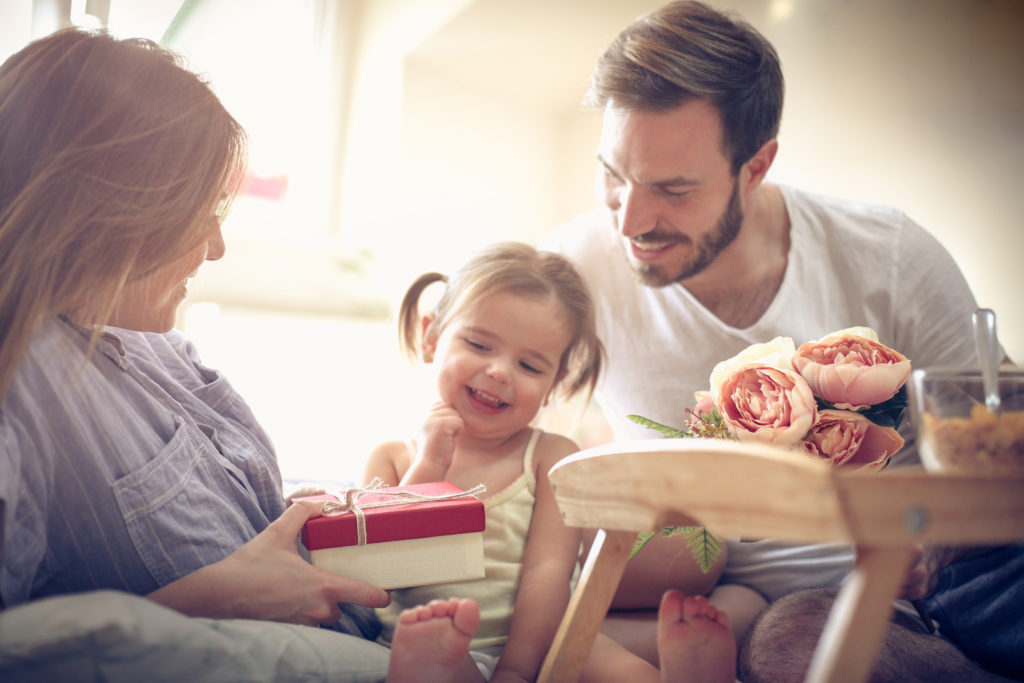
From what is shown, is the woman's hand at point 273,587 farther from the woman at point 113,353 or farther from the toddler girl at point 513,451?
the toddler girl at point 513,451

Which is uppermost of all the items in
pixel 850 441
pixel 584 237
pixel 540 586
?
pixel 584 237

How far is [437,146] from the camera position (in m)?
3.16

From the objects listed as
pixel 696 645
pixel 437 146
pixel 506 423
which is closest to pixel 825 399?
pixel 696 645

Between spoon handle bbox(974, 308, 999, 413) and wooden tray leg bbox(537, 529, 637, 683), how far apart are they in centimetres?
34

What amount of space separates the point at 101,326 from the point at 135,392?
0.40 feet

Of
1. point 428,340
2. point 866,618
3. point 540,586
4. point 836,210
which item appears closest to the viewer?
point 866,618

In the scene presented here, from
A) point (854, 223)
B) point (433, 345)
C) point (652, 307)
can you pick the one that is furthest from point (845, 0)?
point (433, 345)

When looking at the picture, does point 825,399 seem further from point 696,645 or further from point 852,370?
point 696,645

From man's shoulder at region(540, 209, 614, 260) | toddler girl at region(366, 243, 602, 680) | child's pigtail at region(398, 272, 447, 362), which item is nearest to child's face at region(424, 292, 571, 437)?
toddler girl at region(366, 243, 602, 680)

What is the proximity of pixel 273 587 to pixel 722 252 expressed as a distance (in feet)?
3.55

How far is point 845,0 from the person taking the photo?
2.07 meters

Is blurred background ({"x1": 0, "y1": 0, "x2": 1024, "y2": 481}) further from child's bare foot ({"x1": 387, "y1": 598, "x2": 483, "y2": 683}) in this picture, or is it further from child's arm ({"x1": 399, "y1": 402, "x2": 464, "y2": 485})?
child's bare foot ({"x1": 387, "y1": 598, "x2": 483, "y2": 683})

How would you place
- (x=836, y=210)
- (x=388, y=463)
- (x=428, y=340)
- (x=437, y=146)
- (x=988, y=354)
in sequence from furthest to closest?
(x=437, y=146) < (x=836, y=210) < (x=428, y=340) < (x=388, y=463) < (x=988, y=354)

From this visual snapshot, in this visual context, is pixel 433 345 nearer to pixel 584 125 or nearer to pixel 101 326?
pixel 101 326
